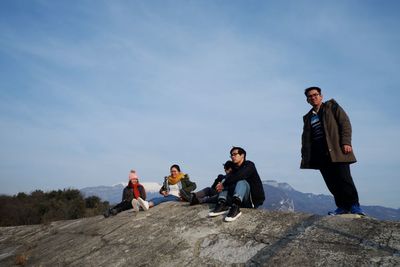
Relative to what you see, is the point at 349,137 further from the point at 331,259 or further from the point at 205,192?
the point at 205,192

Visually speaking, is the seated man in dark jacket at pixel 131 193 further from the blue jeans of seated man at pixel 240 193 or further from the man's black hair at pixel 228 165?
the blue jeans of seated man at pixel 240 193

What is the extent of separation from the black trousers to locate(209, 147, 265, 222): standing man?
114 cm

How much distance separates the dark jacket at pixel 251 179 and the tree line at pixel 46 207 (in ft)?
56.7

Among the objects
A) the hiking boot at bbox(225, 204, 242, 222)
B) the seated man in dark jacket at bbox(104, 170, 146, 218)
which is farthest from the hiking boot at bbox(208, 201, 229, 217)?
the seated man in dark jacket at bbox(104, 170, 146, 218)

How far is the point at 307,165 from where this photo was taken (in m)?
4.95

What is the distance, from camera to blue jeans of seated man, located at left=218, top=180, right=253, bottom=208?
16.2 feet

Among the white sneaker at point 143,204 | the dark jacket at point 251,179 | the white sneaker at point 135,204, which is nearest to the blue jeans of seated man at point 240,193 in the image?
the dark jacket at point 251,179

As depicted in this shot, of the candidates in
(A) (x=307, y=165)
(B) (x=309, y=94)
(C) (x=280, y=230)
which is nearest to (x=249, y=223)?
(C) (x=280, y=230)

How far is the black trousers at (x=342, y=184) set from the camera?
14.5ft

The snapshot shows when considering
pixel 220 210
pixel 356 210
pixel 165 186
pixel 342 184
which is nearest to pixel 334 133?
pixel 342 184

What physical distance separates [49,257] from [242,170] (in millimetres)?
3517

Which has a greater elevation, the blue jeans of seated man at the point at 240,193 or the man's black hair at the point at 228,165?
the man's black hair at the point at 228,165

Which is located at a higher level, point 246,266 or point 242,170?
point 242,170

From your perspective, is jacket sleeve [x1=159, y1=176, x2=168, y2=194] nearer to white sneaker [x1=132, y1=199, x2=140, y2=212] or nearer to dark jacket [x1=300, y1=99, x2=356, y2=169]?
white sneaker [x1=132, y1=199, x2=140, y2=212]
